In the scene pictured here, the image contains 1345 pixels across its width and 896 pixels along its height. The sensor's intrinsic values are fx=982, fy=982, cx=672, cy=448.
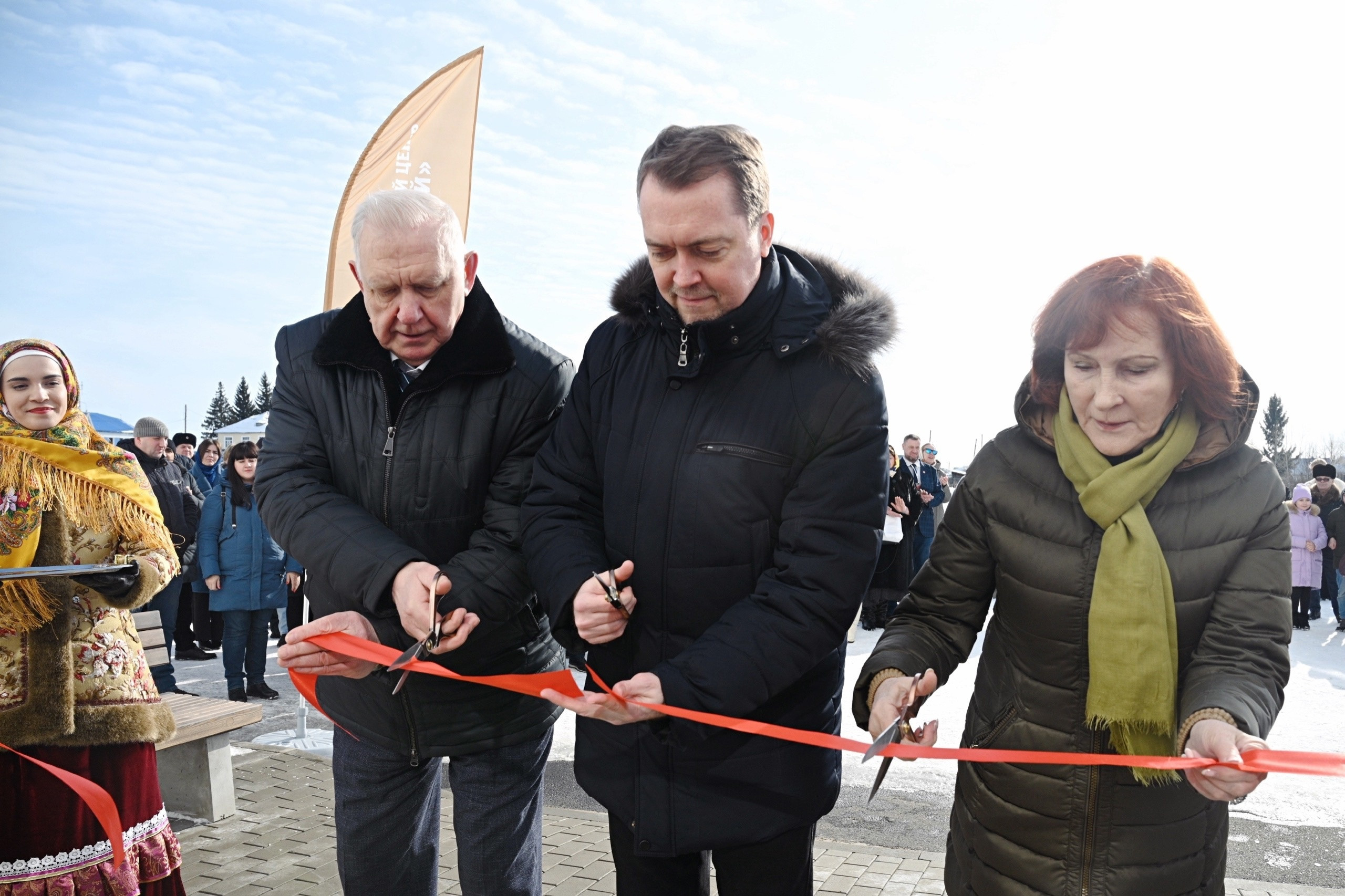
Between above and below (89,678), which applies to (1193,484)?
above

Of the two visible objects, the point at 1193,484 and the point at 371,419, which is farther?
the point at 371,419

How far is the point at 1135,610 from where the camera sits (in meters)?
2.06

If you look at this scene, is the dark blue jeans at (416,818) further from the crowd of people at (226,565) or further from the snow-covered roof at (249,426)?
the snow-covered roof at (249,426)

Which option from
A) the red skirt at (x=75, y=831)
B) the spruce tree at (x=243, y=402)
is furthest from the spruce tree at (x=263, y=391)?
the red skirt at (x=75, y=831)

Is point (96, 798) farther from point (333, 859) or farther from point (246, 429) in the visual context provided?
point (246, 429)

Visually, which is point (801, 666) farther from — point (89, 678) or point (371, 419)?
point (89, 678)

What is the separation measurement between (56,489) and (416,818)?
1.95 meters

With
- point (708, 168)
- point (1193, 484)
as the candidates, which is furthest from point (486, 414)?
point (1193, 484)

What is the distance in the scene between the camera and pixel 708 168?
221cm

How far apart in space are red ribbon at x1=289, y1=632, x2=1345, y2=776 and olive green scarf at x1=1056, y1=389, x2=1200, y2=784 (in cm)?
7

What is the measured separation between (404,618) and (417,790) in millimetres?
655

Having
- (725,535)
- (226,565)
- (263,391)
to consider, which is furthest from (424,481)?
(263,391)

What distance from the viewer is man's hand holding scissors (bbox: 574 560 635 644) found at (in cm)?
228

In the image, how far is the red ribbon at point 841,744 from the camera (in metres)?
1.79
